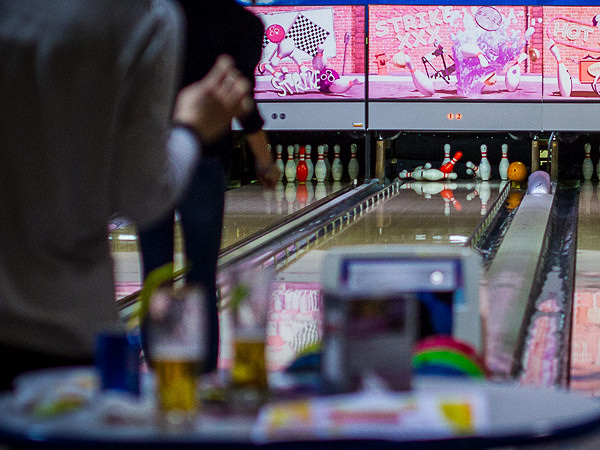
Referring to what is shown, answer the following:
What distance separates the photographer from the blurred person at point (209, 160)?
7.63 ft

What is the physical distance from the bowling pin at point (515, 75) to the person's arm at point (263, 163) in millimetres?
5611

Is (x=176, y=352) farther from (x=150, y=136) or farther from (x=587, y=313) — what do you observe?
(x=587, y=313)

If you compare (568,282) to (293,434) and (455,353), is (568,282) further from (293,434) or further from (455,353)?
(293,434)

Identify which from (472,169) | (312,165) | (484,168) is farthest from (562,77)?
(312,165)

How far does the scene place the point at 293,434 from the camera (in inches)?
41.2

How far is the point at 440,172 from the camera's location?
8.15 m

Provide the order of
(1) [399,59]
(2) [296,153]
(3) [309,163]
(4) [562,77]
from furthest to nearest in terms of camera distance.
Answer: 1. (2) [296,153]
2. (3) [309,163]
3. (1) [399,59]
4. (4) [562,77]

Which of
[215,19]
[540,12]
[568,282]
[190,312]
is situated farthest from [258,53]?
[540,12]

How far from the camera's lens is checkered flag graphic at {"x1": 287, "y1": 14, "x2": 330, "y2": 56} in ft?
25.6

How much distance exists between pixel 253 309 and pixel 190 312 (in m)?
0.10

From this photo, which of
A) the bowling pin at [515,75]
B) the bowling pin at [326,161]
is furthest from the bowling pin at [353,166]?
the bowling pin at [515,75]

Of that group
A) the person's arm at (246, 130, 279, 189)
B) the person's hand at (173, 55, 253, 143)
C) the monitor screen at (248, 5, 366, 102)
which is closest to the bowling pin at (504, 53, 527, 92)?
Answer: the monitor screen at (248, 5, 366, 102)

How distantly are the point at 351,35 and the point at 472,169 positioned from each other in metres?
1.50

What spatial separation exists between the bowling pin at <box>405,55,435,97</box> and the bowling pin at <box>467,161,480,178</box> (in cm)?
77
